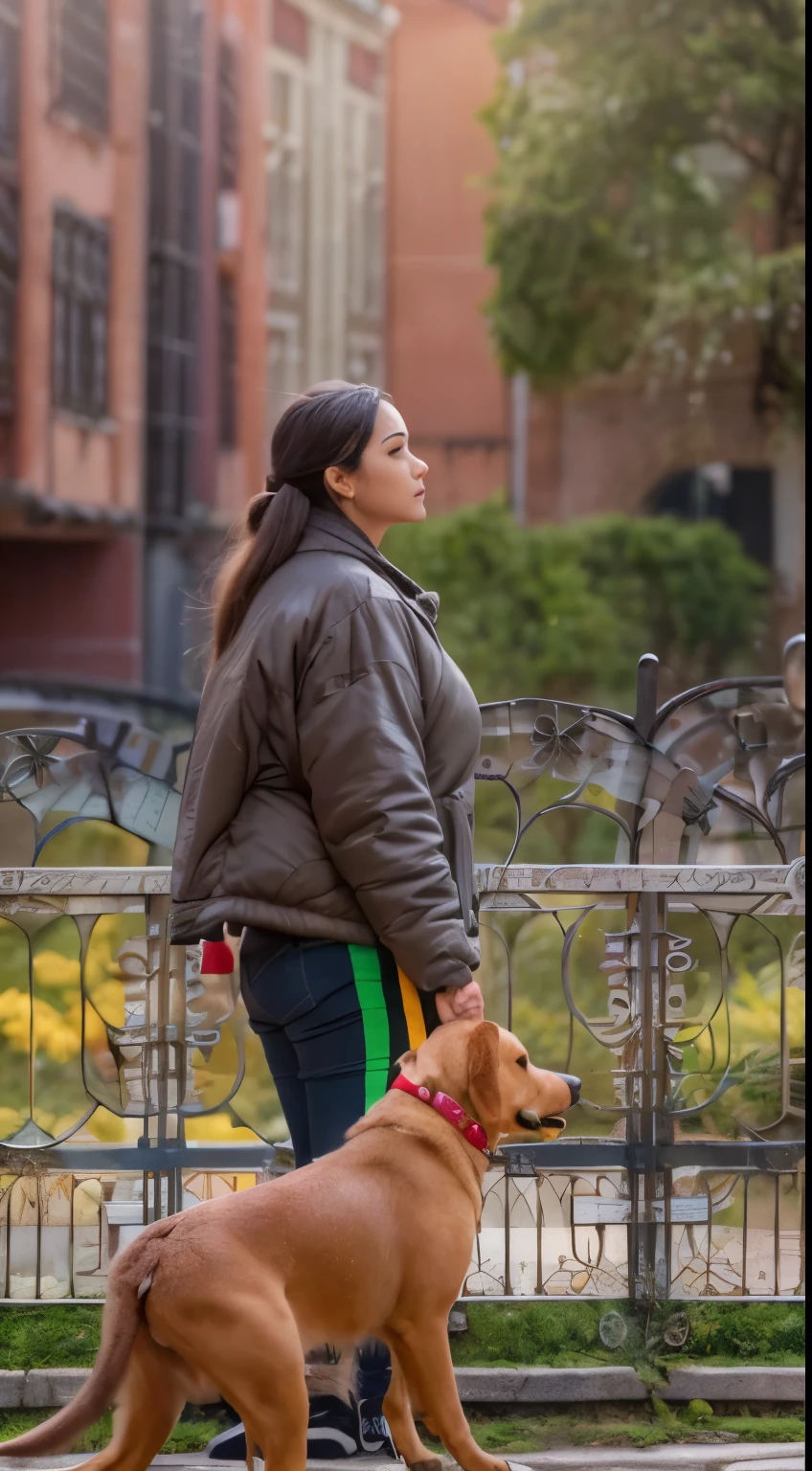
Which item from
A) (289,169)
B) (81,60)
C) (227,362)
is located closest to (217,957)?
(81,60)

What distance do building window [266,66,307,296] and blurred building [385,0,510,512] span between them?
4.25 feet

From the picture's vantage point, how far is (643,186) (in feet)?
53.1

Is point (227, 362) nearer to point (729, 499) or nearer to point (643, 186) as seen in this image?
point (643, 186)

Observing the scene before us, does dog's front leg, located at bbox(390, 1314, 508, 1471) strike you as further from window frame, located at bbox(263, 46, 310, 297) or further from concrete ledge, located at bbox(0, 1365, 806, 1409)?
window frame, located at bbox(263, 46, 310, 297)

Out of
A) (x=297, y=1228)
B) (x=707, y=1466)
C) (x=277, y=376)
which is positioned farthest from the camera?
(x=277, y=376)

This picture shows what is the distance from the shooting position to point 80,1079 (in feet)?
13.3

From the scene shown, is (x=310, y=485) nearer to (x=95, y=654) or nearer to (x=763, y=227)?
(x=95, y=654)

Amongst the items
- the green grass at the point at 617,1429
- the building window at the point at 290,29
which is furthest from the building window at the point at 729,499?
the green grass at the point at 617,1429

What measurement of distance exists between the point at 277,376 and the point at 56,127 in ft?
11.7

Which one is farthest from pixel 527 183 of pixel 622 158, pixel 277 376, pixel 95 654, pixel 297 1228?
pixel 297 1228

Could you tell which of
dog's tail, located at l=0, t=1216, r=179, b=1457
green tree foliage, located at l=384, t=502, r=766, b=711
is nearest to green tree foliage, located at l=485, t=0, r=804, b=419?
green tree foliage, located at l=384, t=502, r=766, b=711

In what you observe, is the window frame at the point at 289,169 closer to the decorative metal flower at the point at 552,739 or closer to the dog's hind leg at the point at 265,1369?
the decorative metal flower at the point at 552,739

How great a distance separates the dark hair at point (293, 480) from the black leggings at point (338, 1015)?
606mm

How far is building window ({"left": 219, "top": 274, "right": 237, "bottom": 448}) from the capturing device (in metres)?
17.6
